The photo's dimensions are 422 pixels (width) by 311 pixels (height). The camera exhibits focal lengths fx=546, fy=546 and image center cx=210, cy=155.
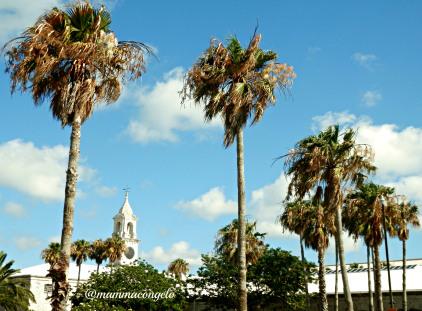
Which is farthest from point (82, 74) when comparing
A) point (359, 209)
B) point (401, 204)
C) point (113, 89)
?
point (401, 204)

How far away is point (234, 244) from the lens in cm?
5519

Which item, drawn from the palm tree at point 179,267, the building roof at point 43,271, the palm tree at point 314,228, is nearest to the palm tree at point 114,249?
the building roof at point 43,271

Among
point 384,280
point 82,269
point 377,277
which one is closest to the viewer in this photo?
point 377,277

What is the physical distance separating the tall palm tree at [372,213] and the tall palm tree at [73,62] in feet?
73.0

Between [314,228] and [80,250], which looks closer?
[314,228]

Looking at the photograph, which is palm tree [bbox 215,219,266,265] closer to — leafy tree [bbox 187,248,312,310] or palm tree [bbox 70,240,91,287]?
leafy tree [bbox 187,248,312,310]

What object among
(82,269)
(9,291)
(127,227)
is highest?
(127,227)

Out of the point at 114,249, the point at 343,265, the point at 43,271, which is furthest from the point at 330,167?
the point at 43,271

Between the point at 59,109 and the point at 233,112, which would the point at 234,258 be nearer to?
the point at 233,112

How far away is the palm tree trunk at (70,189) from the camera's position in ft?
51.9

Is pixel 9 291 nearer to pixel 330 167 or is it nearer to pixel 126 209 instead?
pixel 330 167

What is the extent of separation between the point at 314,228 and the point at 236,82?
84.1 ft

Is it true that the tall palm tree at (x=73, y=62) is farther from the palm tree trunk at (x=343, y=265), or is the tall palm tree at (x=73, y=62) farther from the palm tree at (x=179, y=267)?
the palm tree at (x=179, y=267)

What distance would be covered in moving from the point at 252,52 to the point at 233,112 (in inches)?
101
